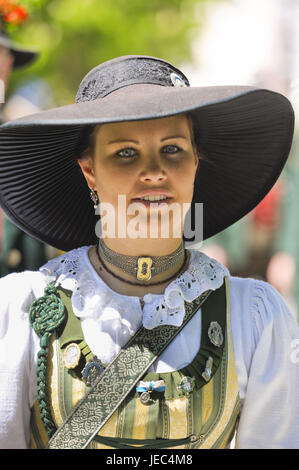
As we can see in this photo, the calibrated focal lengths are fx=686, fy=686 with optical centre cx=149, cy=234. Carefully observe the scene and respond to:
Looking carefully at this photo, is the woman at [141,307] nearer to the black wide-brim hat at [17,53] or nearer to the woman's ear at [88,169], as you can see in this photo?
the woman's ear at [88,169]

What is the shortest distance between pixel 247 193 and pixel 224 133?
26 centimetres

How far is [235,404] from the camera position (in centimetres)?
202

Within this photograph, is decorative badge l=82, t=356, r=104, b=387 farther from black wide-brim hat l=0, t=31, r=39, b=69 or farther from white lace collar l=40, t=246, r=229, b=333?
black wide-brim hat l=0, t=31, r=39, b=69

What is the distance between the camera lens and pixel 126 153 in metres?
1.94

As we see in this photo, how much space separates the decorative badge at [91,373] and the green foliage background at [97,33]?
7.31 m

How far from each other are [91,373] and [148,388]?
0.17 m

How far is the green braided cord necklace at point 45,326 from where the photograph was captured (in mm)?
1936

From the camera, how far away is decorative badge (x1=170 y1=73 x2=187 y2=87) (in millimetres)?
1991

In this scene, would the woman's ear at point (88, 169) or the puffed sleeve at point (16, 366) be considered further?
the woman's ear at point (88, 169)

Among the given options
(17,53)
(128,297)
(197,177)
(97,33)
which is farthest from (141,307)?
(97,33)

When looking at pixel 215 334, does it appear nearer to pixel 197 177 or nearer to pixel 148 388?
pixel 148 388

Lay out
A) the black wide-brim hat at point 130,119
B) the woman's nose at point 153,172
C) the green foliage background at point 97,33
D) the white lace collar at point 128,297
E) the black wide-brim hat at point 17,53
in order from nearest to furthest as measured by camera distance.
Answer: the black wide-brim hat at point 130,119 < the woman's nose at point 153,172 < the white lace collar at point 128,297 < the black wide-brim hat at point 17,53 < the green foliage background at point 97,33

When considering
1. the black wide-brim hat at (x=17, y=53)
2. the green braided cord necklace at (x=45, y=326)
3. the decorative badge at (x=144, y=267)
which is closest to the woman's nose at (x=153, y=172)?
the decorative badge at (x=144, y=267)
